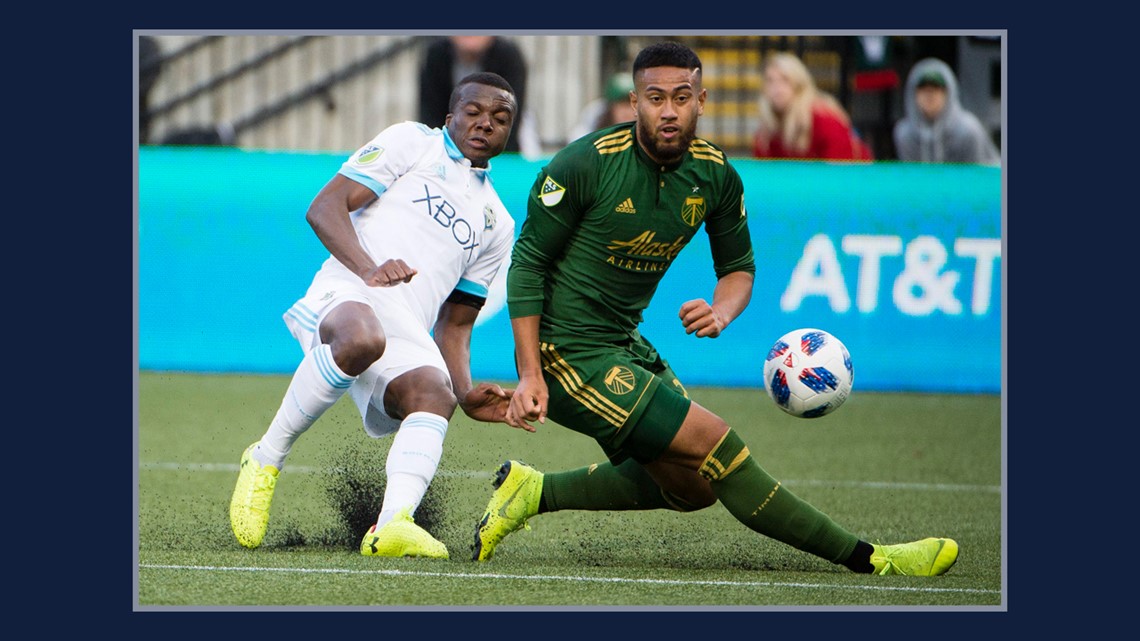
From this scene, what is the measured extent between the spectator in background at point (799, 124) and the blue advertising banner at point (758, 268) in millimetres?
163

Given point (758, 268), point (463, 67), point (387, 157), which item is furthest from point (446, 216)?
point (758, 268)

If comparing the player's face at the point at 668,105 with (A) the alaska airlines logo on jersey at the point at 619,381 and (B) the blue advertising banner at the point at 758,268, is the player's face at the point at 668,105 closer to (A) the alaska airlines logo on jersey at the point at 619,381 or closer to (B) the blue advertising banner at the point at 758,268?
(A) the alaska airlines logo on jersey at the point at 619,381

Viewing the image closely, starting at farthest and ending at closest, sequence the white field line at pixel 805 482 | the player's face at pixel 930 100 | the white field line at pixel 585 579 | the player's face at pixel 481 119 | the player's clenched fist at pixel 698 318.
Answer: the player's face at pixel 930 100 < the white field line at pixel 805 482 < the player's face at pixel 481 119 < the white field line at pixel 585 579 < the player's clenched fist at pixel 698 318

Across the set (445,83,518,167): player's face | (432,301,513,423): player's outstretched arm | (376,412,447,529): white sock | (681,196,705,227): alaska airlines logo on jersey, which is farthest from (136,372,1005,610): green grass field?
(445,83,518,167): player's face

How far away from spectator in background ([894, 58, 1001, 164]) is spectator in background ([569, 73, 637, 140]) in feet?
7.06

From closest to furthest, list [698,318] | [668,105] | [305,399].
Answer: [698,318] < [668,105] < [305,399]

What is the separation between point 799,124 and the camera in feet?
36.6

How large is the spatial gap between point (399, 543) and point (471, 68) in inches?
207

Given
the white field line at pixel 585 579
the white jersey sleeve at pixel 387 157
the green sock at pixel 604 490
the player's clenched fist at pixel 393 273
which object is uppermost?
the white jersey sleeve at pixel 387 157

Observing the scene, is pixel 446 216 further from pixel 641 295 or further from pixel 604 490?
pixel 604 490

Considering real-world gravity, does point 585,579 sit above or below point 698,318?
below

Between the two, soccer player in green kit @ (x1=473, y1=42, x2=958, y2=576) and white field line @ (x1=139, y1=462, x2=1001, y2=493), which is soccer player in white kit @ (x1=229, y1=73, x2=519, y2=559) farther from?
white field line @ (x1=139, y1=462, x2=1001, y2=493)

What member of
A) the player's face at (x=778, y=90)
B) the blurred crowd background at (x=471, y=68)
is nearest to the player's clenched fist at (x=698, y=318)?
the blurred crowd background at (x=471, y=68)

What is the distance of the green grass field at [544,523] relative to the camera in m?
4.90
